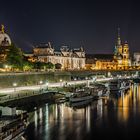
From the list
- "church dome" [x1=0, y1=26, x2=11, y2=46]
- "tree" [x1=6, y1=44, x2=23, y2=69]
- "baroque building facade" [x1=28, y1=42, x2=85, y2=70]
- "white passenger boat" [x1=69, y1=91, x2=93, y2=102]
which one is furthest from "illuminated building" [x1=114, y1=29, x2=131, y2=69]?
"white passenger boat" [x1=69, y1=91, x2=93, y2=102]

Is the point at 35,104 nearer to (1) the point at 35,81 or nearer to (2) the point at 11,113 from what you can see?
(2) the point at 11,113

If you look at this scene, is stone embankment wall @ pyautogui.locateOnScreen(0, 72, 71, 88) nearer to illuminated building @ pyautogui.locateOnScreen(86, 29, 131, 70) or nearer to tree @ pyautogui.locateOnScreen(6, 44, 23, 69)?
tree @ pyautogui.locateOnScreen(6, 44, 23, 69)

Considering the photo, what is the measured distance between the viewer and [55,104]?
127ft

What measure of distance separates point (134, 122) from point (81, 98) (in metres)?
11.5

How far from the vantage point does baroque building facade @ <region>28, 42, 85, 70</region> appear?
93938 millimetres

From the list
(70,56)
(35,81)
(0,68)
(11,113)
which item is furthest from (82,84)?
(70,56)

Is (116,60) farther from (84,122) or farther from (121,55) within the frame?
(84,122)

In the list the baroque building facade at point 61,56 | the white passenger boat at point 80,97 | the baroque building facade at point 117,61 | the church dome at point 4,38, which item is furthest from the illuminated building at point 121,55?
the white passenger boat at point 80,97

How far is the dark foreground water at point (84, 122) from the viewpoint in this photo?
25531 millimetres

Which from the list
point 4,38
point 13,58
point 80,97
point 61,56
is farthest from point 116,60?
point 80,97

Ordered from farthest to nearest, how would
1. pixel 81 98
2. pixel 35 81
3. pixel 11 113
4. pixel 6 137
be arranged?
pixel 35 81, pixel 81 98, pixel 11 113, pixel 6 137

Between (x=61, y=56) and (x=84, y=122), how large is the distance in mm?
71864

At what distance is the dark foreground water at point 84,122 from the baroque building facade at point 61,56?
52.5 metres

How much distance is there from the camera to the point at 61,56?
333 ft
